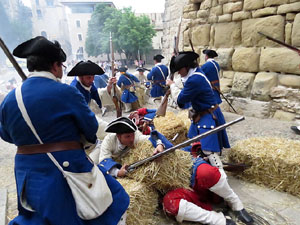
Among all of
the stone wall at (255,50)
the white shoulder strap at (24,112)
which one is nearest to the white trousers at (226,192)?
the white shoulder strap at (24,112)

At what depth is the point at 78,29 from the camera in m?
43.7

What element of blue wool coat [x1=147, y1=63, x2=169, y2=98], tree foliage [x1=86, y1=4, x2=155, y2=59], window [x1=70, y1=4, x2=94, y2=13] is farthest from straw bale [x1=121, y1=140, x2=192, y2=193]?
window [x1=70, y1=4, x2=94, y2=13]

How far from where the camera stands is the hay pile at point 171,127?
4.48m

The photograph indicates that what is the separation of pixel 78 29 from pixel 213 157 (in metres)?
45.5

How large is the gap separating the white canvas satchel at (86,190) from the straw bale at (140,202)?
724 mm

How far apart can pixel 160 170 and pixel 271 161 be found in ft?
5.77

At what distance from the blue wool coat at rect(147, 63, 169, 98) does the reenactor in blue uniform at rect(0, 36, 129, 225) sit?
6787mm

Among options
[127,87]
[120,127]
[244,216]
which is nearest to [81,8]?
[127,87]

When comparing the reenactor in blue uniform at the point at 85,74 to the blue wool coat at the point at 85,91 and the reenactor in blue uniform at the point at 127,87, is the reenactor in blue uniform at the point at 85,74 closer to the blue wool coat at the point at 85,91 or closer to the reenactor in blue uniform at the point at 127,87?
the blue wool coat at the point at 85,91

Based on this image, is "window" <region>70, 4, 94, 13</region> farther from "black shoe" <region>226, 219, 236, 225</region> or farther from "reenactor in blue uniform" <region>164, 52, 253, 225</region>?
"black shoe" <region>226, 219, 236, 225</region>

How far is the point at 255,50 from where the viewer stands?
631cm

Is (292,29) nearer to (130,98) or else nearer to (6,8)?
(130,98)

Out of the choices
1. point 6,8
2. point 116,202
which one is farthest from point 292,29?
point 6,8

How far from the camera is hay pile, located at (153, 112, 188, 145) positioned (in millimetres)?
4484
